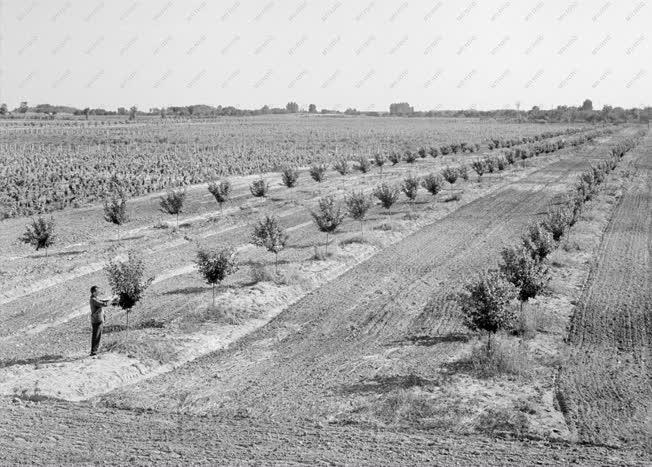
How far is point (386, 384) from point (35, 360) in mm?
8311

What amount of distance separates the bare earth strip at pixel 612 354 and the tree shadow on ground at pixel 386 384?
286 cm

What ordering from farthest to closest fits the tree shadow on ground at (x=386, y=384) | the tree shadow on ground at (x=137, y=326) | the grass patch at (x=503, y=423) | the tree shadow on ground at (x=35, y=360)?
the tree shadow on ground at (x=137, y=326), the tree shadow on ground at (x=35, y=360), the tree shadow on ground at (x=386, y=384), the grass patch at (x=503, y=423)

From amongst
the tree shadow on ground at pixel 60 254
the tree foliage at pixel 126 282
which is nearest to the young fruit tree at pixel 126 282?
the tree foliage at pixel 126 282

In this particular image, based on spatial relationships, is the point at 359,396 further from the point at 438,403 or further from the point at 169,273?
the point at 169,273

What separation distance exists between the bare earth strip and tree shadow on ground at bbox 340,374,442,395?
9.38 feet

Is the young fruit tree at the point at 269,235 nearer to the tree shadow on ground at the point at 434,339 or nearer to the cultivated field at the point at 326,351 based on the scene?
the cultivated field at the point at 326,351

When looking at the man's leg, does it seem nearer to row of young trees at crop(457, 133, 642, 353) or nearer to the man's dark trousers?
the man's dark trousers

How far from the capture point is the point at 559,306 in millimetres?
19750

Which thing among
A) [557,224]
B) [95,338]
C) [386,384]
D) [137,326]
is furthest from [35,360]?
[557,224]

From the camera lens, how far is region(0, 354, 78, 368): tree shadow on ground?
15.1 m

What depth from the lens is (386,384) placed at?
14.0 m

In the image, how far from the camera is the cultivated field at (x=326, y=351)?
1143 centimetres

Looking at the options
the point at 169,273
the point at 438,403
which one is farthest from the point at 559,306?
the point at 169,273

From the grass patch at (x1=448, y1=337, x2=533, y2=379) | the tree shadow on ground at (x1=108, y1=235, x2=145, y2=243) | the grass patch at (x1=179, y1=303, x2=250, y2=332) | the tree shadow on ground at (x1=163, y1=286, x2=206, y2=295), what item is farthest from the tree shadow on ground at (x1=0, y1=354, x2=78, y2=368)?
the tree shadow on ground at (x1=108, y1=235, x2=145, y2=243)
